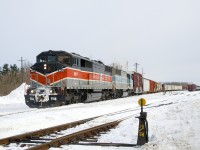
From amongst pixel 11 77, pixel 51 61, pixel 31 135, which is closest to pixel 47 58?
pixel 51 61

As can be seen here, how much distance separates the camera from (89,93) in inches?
1014

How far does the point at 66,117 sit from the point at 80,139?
18.7 ft

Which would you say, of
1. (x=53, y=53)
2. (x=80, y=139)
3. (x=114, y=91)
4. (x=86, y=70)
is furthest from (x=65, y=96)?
(x=114, y=91)

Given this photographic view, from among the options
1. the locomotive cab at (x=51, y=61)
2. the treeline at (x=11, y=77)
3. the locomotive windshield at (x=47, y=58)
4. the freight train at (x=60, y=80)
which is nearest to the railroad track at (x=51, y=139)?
the freight train at (x=60, y=80)

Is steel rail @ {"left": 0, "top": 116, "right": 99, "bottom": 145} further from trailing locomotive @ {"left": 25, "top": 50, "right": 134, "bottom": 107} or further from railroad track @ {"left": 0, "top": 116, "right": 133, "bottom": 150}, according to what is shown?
trailing locomotive @ {"left": 25, "top": 50, "right": 134, "bottom": 107}

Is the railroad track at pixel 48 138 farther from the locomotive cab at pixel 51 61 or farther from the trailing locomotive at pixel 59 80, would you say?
the locomotive cab at pixel 51 61

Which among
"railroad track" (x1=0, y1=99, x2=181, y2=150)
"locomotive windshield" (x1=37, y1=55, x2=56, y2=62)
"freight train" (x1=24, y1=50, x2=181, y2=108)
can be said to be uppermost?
"locomotive windshield" (x1=37, y1=55, x2=56, y2=62)

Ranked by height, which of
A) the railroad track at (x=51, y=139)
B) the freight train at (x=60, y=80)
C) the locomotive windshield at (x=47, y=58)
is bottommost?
the railroad track at (x=51, y=139)

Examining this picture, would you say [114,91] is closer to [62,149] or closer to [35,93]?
[35,93]

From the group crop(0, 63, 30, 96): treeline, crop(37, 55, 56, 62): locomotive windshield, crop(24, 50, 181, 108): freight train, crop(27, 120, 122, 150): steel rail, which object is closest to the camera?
crop(27, 120, 122, 150): steel rail

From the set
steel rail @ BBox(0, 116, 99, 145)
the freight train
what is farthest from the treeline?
steel rail @ BBox(0, 116, 99, 145)

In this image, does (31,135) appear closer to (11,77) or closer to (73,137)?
(73,137)

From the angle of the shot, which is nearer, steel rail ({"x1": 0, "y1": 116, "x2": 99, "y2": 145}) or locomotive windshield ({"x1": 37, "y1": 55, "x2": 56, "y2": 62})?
steel rail ({"x1": 0, "y1": 116, "x2": 99, "y2": 145})

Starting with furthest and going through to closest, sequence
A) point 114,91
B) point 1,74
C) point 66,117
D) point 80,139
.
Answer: point 1,74, point 114,91, point 66,117, point 80,139
